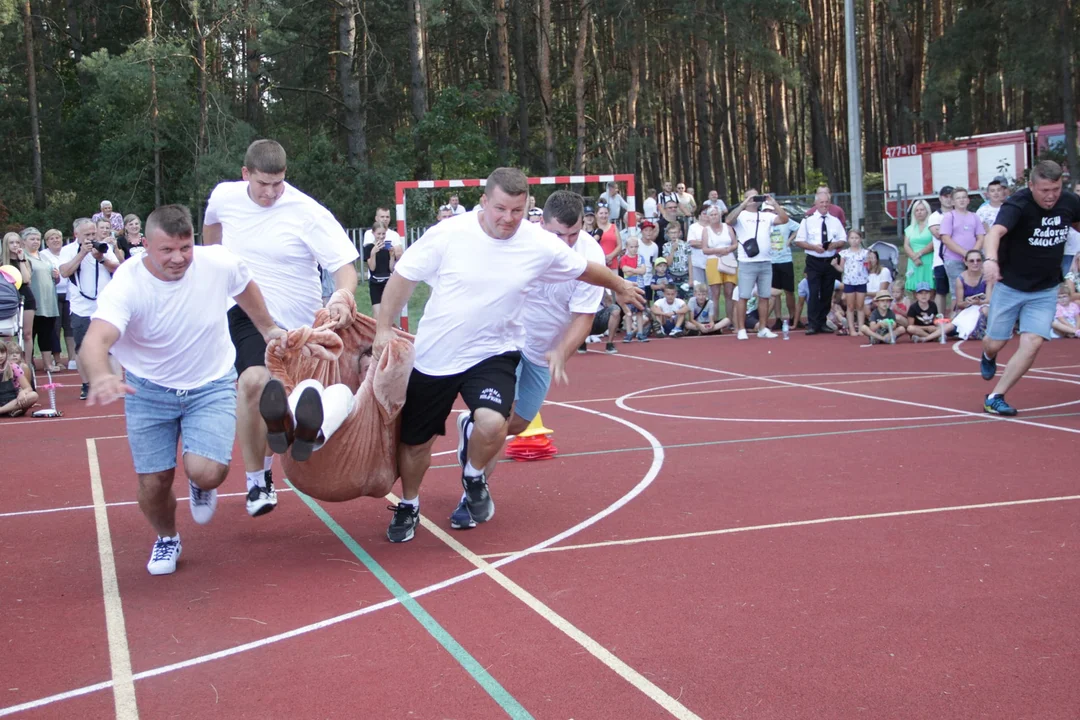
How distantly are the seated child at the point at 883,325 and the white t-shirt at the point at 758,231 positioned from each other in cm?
181

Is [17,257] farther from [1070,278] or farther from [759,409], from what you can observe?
[1070,278]

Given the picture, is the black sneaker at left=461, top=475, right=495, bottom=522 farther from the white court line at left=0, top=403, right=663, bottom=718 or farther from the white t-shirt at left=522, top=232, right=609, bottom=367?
the white t-shirt at left=522, top=232, right=609, bottom=367

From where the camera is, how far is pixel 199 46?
113 ft

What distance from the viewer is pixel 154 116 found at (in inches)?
1396

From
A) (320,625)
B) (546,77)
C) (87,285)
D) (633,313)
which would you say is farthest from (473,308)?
(546,77)

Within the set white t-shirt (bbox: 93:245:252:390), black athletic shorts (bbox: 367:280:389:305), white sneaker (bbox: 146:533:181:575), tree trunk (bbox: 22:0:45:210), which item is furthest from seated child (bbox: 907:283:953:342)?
tree trunk (bbox: 22:0:45:210)

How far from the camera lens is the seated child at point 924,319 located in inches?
633

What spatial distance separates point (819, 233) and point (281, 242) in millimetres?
11966

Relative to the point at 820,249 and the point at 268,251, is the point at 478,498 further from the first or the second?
the point at 820,249

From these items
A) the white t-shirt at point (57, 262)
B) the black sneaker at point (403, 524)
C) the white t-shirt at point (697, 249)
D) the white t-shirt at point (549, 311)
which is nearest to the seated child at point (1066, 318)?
the white t-shirt at point (697, 249)

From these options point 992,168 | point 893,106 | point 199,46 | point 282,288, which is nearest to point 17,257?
point 282,288

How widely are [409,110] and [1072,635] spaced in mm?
43581

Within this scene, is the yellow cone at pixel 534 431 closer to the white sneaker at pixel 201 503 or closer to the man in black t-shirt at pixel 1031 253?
the white sneaker at pixel 201 503

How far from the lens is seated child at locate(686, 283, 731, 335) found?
1880cm
